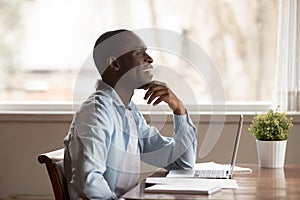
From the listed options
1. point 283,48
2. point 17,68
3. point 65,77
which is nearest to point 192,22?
point 283,48

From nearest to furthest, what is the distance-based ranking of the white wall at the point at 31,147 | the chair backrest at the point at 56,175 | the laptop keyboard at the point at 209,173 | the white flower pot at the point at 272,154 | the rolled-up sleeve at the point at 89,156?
1. the rolled-up sleeve at the point at 89,156
2. the chair backrest at the point at 56,175
3. the laptop keyboard at the point at 209,173
4. the white flower pot at the point at 272,154
5. the white wall at the point at 31,147

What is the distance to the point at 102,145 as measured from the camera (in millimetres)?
2137

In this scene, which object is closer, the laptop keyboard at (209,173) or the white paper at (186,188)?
the white paper at (186,188)

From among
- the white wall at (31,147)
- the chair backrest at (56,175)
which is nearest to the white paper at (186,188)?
the chair backrest at (56,175)

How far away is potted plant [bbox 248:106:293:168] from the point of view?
263cm

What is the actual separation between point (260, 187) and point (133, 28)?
6.63 feet

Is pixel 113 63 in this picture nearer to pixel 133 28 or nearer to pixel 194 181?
pixel 194 181

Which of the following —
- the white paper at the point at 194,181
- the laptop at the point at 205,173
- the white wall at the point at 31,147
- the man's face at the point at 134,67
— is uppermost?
the man's face at the point at 134,67

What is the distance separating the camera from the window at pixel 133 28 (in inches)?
154

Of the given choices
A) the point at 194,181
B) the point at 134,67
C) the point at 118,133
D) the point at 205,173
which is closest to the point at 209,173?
the point at 205,173

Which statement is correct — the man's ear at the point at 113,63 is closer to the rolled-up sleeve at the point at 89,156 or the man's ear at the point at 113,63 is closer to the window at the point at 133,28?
the rolled-up sleeve at the point at 89,156

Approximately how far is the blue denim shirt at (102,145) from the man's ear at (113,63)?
7 centimetres

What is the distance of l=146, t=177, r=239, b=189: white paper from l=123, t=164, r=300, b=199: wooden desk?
3 cm

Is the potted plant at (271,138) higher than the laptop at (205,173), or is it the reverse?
the potted plant at (271,138)
